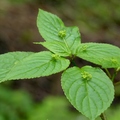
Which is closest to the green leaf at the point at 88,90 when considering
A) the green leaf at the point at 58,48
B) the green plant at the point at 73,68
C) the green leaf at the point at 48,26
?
the green plant at the point at 73,68

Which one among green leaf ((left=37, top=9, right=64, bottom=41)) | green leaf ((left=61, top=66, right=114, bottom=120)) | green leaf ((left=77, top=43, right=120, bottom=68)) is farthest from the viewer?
green leaf ((left=37, top=9, right=64, bottom=41))

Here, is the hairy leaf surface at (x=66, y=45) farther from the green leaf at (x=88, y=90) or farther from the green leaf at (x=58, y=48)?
the green leaf at (x=88, y=90)

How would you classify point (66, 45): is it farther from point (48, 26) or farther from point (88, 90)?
point (88, 90)

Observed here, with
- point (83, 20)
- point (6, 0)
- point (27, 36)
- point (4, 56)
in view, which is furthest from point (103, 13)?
point (4, 56)

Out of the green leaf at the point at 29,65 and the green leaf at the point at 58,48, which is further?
the green leaf at the point at 58,48

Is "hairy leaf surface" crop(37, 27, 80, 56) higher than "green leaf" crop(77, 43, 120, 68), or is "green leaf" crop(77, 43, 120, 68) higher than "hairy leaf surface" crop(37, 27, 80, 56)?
"green leaf" crop(77, 43, 120, 68)

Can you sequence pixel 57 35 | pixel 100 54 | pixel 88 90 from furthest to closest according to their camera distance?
pixel 57 35 → pixel 100 54 → pixel 88 90

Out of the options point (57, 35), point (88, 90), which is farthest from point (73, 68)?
point (57, 35)

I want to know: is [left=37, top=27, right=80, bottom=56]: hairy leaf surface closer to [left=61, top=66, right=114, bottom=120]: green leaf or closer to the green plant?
the green plant

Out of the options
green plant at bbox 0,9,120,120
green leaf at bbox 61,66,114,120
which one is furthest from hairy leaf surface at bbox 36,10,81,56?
green leaf at bbox 61,66,114,120
